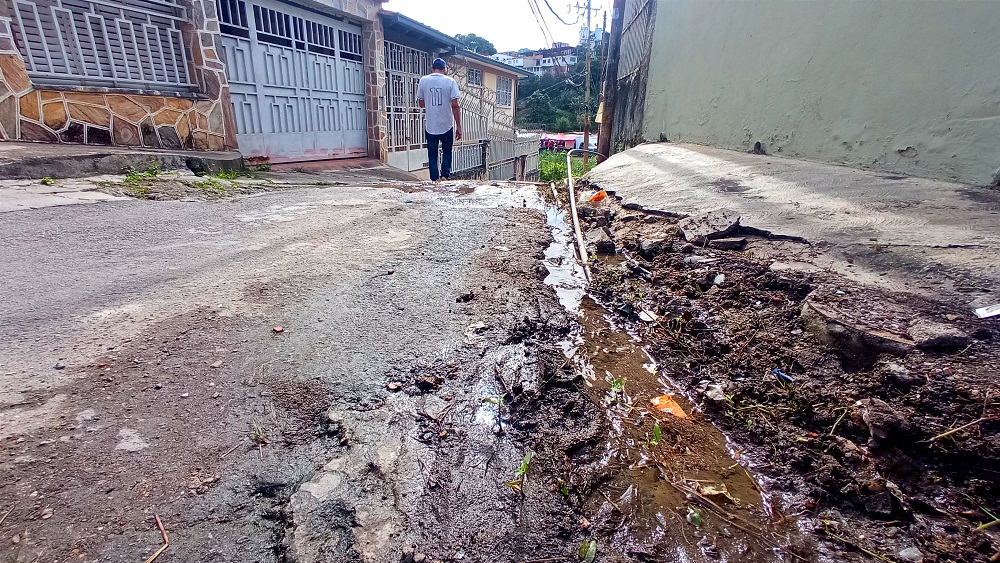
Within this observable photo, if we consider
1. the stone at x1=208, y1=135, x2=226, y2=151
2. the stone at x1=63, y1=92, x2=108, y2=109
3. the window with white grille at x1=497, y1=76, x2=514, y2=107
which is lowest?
the stone at x1=208, y1=135, x2=226, y2=151

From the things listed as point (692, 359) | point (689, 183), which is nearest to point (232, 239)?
point (692, 359)

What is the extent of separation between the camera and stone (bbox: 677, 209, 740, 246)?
3.13m

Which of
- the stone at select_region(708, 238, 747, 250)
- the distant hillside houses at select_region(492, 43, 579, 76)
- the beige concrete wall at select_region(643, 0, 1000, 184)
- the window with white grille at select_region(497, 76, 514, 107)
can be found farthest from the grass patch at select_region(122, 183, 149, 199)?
the distant hillside houses at select_region(492, 43, 579, 76)

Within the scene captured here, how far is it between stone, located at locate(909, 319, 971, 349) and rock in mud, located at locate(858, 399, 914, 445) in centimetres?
34

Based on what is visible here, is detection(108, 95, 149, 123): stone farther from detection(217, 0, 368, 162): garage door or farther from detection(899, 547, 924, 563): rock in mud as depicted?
detection(899, 547, 924, 563): rock in mud

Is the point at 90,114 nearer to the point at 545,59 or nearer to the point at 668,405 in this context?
the point at 668,405

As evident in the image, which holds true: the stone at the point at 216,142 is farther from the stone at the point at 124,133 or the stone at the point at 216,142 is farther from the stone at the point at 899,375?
the stone at the point at 899,375

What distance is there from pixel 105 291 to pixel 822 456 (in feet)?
10.7

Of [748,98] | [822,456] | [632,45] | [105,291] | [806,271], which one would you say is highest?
[632,45]

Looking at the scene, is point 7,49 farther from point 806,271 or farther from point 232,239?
point 806,271

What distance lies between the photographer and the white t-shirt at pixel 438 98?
6828 mm

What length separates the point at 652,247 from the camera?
3477mm

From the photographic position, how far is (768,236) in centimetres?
291

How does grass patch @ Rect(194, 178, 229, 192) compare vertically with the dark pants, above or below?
below
